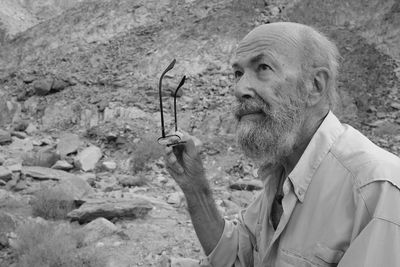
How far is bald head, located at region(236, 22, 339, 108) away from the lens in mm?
1824

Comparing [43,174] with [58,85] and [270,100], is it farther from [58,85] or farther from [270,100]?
[270,100]

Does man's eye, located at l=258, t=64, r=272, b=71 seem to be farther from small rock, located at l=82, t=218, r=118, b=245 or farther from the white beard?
small rock, located at l=82, t=218, r=118, b=245

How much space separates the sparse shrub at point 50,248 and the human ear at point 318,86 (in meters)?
2.80

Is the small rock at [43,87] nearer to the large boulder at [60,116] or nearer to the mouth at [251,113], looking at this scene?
the large boulder at [60,116]

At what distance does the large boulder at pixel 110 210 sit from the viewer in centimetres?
509

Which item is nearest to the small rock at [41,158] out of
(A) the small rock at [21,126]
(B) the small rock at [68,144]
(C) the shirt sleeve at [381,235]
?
(B) the small rock at [68,144]

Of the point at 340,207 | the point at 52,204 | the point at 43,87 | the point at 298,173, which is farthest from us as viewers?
the point at 43,87

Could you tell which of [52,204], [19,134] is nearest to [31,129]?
[19,134]

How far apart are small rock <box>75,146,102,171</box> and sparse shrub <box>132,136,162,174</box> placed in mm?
741

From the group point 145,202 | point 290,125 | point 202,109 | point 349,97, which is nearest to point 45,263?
point 145,202

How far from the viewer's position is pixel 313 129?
6.17 ft

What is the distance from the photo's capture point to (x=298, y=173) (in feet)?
5.51

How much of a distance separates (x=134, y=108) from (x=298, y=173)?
8.56 metres

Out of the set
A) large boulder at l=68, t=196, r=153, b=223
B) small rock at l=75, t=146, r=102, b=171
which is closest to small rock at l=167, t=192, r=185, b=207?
large boulder at l=68, t=196, r=153, b=223
